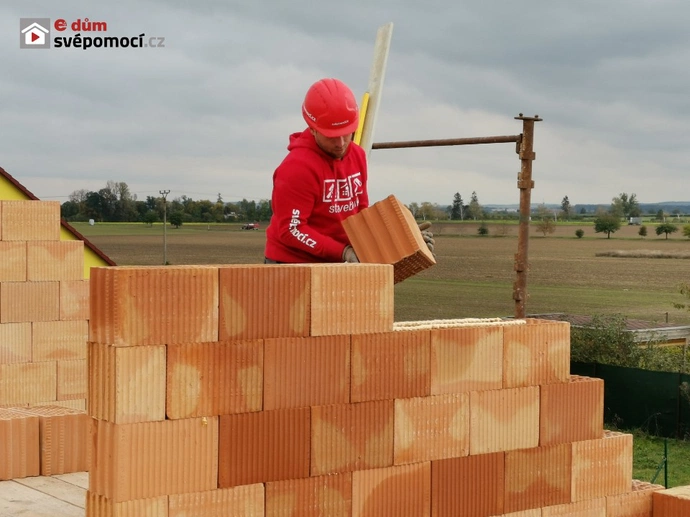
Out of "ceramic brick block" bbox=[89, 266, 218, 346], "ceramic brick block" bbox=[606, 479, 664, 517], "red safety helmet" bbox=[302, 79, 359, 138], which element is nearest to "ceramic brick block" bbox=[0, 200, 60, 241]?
"red safety helmet" bbox=[302, 79, 359, 138]

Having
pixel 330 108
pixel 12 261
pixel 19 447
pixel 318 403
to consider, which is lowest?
pixel 19 447

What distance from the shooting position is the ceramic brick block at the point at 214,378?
437 cm

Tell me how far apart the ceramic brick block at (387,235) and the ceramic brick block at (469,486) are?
43.7 inches

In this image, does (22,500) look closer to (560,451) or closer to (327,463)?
(327,463)

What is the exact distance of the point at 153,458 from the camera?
14.1 ft

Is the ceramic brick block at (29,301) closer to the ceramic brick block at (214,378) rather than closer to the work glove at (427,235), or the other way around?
the work glove at (427,235)

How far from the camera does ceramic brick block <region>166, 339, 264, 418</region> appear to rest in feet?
14.3

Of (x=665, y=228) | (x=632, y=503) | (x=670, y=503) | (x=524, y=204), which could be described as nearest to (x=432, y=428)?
(x=632, y=503)

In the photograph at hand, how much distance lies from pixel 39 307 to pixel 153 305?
719cm

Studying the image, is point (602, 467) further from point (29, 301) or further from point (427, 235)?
point (29, 301)

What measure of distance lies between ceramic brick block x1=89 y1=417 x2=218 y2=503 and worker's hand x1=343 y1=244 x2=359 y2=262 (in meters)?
1.34

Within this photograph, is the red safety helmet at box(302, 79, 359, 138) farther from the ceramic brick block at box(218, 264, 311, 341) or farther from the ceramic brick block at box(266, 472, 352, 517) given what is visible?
the ceramic brick block at box(266, 472, 352, 517)

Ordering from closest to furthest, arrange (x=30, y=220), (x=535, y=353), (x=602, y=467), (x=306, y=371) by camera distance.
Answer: (x=306, y=371) < (x=535, y=353) < (x=602, y=467) < (x=30, y=220)

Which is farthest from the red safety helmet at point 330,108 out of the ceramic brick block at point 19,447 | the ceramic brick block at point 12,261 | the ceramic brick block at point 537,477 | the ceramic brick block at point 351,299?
the ceramic brick block at point 12,261
